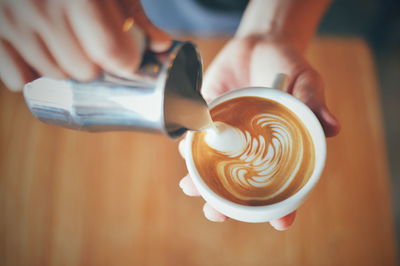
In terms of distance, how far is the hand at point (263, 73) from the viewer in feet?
1.79

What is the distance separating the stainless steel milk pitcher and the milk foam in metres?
0.11

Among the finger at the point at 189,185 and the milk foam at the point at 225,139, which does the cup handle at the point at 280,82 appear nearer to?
the milk foam at the point at 225,139

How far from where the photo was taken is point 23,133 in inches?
29.3

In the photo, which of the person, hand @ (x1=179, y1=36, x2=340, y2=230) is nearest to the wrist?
hand @ (x1=179, y1=36, x2=340, y2=230)

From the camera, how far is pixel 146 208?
2.31 feet

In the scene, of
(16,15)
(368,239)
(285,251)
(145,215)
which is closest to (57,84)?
(16,15)

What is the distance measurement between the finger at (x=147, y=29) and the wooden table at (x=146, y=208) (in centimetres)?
34

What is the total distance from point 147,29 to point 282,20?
1.47 ft

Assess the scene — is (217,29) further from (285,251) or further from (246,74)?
(285,251)

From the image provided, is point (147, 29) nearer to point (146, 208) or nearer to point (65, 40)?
point (65, 40)

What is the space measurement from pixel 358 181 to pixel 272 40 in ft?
1.21

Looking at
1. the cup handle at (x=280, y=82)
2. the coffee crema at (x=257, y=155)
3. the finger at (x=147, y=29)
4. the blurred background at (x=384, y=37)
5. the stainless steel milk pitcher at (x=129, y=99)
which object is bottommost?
the blurred background at (x=384, y=37)

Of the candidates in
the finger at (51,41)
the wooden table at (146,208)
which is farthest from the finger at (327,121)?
the finger at (51,41)

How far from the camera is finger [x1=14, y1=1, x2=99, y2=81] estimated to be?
375 mm
